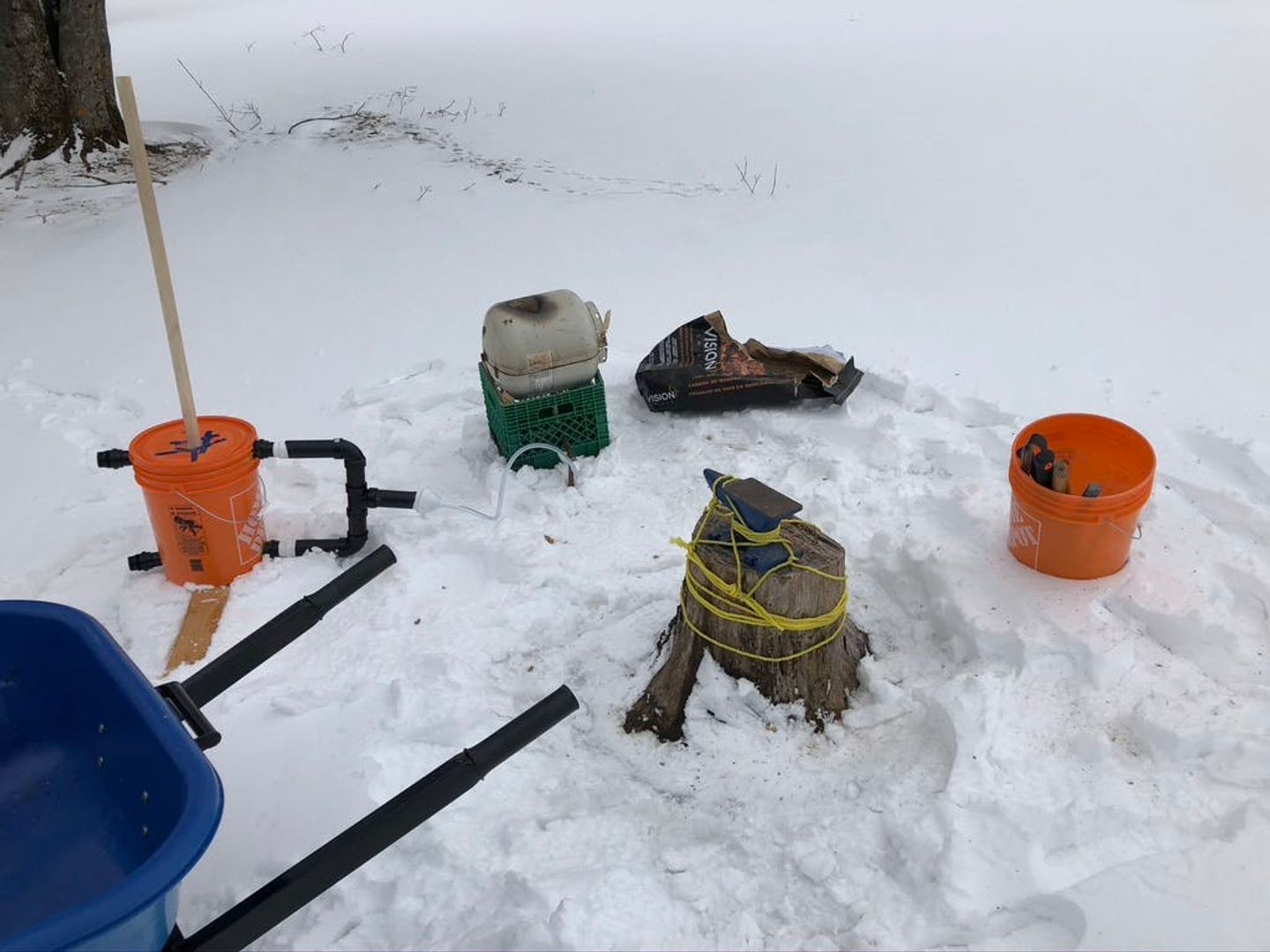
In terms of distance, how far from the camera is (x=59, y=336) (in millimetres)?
4527

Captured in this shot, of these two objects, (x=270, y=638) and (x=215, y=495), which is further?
(x=215, y=495)

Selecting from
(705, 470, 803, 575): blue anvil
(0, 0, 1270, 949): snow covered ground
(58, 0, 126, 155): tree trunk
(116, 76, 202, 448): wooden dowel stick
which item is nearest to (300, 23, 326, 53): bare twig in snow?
(0, 0, 1270, 949): snow covered ground

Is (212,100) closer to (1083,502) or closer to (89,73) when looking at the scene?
(89,73)

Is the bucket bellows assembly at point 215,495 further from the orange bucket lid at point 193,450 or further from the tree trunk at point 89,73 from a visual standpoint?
the tree trunk at point 89,73

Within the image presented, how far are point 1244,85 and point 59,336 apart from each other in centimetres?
718

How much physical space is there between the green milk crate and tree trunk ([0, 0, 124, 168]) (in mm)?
4042

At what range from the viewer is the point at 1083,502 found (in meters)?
2.65

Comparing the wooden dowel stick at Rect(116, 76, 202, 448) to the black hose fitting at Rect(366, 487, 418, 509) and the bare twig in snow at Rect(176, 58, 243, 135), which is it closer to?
the black hose fitting at Rect(366, 487, 418, 509)

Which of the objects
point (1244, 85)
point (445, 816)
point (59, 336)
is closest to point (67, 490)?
point (59, 336)

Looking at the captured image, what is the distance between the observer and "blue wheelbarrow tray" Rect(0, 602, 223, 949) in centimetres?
175

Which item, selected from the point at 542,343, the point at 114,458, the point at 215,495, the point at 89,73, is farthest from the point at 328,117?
the point at 215,495

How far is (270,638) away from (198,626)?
99 cm

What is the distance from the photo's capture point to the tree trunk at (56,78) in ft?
18.7

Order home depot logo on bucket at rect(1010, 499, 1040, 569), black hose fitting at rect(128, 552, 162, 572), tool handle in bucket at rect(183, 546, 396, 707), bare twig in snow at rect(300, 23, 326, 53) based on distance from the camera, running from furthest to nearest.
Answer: bare twig in snow at rect(300, 23, 326, 53)
black hose fitting at rect(128, 552, 162, 572)
home depot logo on bucket at rect(1010, 499, 1040, 569)
tool handle in bucket at rect(183, 546, 396, 707)
